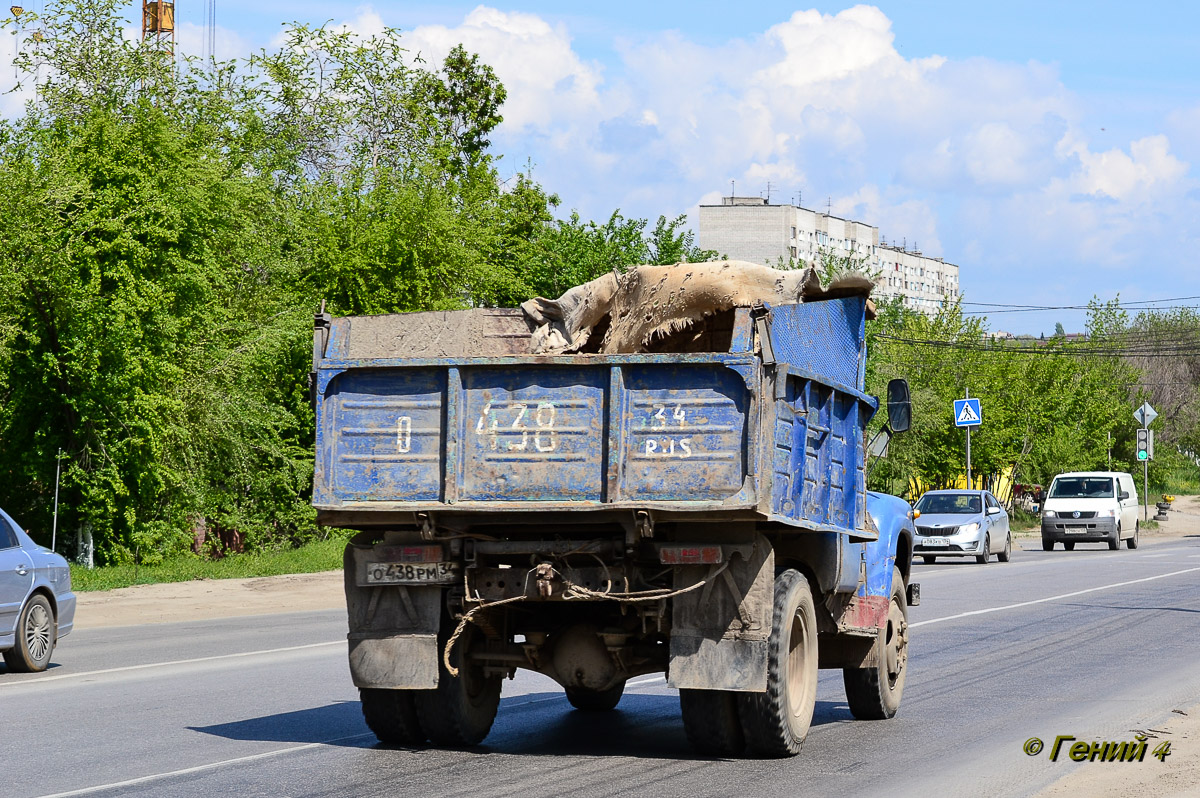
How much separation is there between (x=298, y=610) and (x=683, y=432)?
16.0m

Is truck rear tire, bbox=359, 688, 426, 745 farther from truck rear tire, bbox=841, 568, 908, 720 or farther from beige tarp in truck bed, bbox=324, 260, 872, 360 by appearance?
truck rear tire, bbox=841, 568, 908, 720

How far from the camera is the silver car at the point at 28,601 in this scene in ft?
44.6

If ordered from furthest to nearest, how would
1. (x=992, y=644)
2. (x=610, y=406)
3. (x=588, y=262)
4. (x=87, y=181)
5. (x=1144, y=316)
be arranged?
1. (x=1144, y=316)
2. (x=588, y=262)
3. (x=87, y=181)
4. (x=992, y=644)
5. (x=610, y=406)

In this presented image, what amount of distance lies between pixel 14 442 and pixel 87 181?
489cm

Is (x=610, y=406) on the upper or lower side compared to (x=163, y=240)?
lower

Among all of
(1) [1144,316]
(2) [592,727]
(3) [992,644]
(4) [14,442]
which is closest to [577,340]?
(2) [592,727]


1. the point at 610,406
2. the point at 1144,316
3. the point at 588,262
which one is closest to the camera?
the point at 610,406

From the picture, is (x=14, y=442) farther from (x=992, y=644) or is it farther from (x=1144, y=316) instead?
(x=1144, y=316)

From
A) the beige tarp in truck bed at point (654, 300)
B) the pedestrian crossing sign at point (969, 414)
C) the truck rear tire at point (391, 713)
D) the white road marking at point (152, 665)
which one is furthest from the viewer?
the pedestrian crossing sign at point (969, 414)

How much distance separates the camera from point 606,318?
401 inches

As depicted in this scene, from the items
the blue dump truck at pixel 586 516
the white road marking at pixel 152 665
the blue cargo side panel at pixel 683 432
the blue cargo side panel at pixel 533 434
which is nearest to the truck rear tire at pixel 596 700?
the blue dump truck at pixel 586 516

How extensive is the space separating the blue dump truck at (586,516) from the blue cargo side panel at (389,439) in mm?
11

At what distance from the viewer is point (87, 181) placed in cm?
2612

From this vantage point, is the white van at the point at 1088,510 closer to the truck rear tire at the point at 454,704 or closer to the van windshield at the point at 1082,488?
the van windshield at the point at 1082,488
